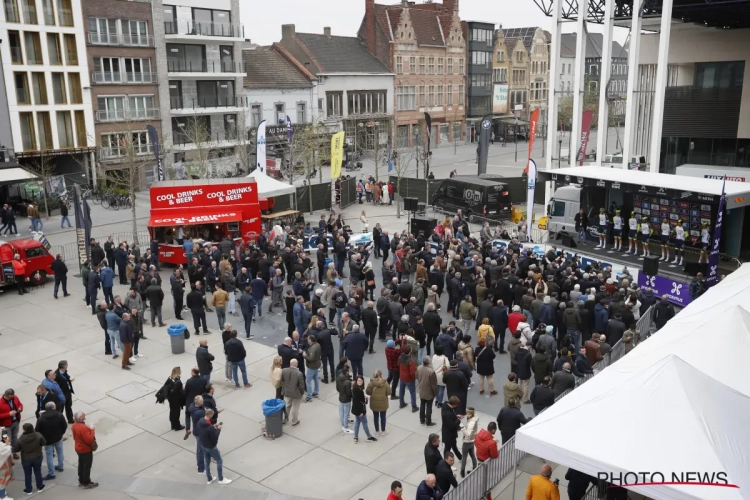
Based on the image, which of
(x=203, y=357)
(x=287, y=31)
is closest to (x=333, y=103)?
(x=287, y=31)

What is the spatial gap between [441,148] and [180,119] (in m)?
31.1

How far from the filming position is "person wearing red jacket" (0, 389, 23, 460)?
11516mm

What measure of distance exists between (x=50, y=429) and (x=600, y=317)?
38.4ft

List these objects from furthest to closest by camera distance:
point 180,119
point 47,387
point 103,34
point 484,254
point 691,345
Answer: point 180,119
point 103,34
point 484,254
point 47,387
point 691,345

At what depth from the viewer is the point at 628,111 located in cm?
2981

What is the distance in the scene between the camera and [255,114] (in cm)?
5431

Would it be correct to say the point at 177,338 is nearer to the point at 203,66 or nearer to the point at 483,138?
the point at 483,138

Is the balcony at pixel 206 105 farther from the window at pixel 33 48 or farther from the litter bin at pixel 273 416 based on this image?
the litter bin at pixel 273 416

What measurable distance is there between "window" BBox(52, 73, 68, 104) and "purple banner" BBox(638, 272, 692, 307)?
3568 cm

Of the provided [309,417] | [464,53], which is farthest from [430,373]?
[464,53]

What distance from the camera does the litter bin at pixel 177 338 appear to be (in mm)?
16812

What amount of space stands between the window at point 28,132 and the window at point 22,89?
84 centimetres

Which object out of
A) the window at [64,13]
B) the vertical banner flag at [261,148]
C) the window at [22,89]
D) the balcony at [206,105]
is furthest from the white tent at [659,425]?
the balcony at [206,105]

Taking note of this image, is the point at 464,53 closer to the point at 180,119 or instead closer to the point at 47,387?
the point at 180,119
